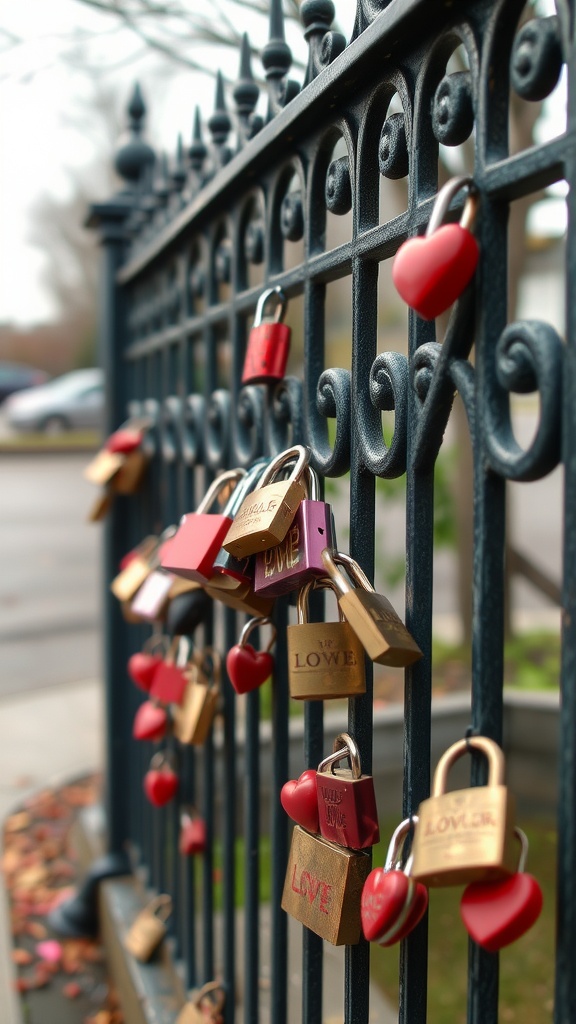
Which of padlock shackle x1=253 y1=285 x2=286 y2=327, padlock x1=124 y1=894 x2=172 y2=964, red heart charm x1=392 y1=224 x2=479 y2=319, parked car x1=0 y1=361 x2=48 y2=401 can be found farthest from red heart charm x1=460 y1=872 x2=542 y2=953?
parked car x1=0 y1=361 x2=48 y2=401

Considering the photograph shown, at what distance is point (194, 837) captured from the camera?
5.81 feet

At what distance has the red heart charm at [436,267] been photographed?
71cm

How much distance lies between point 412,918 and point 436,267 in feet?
1.89

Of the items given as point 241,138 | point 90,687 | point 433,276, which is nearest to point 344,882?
point 433,276

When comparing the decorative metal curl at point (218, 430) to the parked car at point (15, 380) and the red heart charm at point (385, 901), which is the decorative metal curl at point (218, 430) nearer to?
the red heart charm at point (385, 901)

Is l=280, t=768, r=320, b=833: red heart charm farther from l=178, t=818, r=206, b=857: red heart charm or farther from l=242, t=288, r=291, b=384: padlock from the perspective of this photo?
l=178, t=818, r=206, b=857: red heart charm

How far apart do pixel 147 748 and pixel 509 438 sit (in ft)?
5.90

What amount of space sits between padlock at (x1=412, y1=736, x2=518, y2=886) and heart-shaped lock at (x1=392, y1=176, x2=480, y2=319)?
0.37m

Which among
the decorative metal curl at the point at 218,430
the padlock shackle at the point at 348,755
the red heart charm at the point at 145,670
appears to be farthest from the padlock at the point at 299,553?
the red heart charm at the point at 145,670

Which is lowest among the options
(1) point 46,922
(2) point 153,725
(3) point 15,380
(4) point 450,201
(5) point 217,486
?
(1) point 46,922

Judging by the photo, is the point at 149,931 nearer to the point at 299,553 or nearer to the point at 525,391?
the point at 299,553

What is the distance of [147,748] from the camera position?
233cm

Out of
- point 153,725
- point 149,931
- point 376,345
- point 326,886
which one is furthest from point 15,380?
point 326,886

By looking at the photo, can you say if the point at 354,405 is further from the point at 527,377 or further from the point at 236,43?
the point at 236,43
